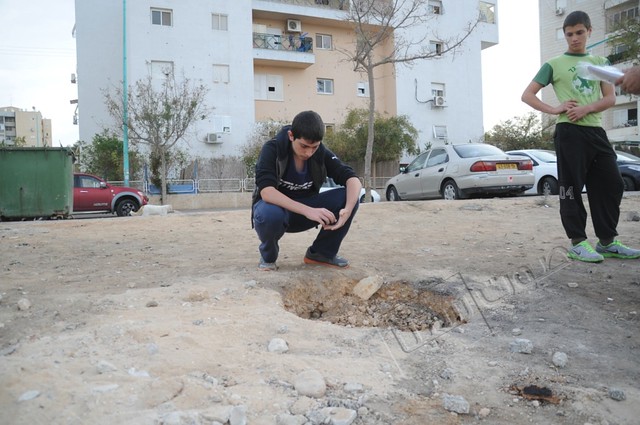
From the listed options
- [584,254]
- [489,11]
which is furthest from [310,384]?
[489,11]

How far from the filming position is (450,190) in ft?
37.7

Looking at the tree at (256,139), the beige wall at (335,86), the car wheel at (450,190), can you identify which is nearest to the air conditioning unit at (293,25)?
the beige wall at (335,86)

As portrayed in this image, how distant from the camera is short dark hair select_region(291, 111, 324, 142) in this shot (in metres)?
3.43

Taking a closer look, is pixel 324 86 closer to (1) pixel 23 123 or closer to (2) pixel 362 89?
(2) pixel 362 89

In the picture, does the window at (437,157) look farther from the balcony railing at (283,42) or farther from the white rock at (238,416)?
the balcony railing at (283,42)

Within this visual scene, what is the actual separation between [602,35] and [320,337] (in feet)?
139

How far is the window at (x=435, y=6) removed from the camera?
3081cm

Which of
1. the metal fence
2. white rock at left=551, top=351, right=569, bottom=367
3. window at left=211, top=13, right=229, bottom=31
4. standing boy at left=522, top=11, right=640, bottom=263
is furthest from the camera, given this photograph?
window at left=211, top=13, right=229, bottom=31

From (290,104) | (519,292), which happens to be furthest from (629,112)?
(519,292)

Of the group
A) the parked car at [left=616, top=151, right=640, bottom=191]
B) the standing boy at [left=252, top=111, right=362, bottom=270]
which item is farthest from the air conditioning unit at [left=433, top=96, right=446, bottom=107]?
the standing boy at [left=252, top=111, right=362, bottom=270]

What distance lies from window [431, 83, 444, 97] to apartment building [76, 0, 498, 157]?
0.20 ft

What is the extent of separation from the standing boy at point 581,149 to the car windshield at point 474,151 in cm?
715

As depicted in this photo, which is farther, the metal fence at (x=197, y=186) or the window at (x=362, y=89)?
the window at (x=362, y=89)

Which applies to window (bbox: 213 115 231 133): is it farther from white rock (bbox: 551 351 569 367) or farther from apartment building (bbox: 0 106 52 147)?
apartment building (bbox: 0 106 52 147)
